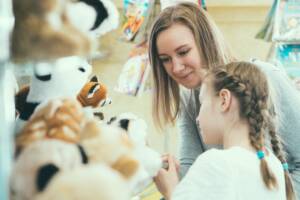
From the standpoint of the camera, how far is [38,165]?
1.64 ft

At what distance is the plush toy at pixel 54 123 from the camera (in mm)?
531

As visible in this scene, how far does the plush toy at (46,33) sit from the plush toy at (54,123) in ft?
0.23

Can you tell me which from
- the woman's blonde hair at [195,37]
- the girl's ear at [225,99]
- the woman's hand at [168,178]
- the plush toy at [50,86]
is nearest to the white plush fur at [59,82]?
the plush toy at [50,86]

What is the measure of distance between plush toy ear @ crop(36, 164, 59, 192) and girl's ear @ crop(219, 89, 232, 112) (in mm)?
767

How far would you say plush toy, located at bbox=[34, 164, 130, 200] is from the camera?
0.48 m

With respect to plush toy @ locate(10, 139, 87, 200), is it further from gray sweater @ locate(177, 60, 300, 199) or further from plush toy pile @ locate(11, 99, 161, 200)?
gray sweater @ locate(177, 60, 300, 199)

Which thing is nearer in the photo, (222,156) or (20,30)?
(20,30)

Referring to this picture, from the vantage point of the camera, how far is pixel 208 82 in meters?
1.25

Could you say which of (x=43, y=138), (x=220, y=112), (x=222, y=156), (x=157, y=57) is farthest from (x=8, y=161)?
(x=157, y=57)

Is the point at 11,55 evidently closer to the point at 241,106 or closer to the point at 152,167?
the point at 152,167

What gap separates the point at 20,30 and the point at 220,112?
80cm

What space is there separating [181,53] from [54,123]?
79cm

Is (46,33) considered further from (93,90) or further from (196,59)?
(196,59)

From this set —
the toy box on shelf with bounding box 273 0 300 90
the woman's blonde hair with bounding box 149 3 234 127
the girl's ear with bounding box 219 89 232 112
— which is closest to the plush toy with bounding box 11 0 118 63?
the girl's ear with bounding box 219 89 232 112
